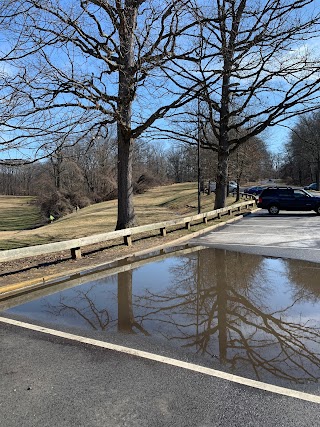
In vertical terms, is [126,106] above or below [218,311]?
above

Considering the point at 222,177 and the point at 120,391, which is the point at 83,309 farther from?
the point at 222,177

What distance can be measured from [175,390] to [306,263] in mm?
6851

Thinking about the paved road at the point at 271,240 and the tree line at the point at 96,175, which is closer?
the paved road at the point at 271,240

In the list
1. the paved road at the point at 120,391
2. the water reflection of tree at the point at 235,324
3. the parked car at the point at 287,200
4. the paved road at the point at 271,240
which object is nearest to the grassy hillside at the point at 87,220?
the paved road at the point at 271,240

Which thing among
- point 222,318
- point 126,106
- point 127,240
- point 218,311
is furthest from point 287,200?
point 222,318

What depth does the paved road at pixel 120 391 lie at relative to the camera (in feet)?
9.84

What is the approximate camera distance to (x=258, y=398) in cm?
329

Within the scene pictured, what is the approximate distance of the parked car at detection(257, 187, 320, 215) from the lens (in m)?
24.0

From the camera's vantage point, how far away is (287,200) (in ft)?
79.8

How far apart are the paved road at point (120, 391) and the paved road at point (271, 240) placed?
6979mm

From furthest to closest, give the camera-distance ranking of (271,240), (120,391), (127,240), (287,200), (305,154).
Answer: (305,154), (287,200), (271,240), (127,240), (120,391)

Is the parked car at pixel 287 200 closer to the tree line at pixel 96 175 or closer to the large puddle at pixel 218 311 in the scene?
the tree line at pixel 96 175

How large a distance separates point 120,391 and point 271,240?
10.8 metres

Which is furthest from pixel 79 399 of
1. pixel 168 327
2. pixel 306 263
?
pixel 306 263
